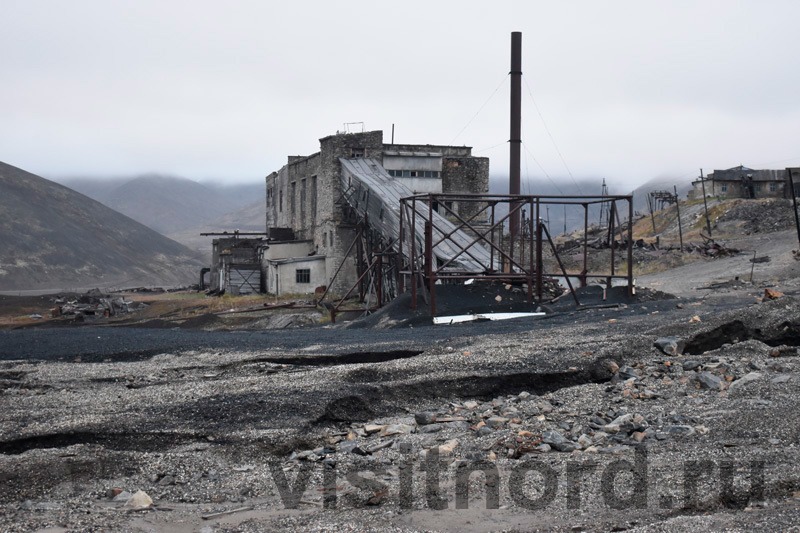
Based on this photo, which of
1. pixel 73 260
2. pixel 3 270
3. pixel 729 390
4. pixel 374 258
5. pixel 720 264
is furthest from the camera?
pixel 73 260

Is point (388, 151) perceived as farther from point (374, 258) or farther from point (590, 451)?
point (590, 451)

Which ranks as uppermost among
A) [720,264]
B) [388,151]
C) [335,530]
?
[388,151]

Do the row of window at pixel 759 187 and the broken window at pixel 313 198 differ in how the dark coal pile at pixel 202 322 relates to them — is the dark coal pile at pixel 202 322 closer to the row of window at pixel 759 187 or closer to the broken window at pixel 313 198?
the broken window at pixel 313 198

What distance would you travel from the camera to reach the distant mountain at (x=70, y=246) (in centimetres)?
6794

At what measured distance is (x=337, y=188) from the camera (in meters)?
32.2

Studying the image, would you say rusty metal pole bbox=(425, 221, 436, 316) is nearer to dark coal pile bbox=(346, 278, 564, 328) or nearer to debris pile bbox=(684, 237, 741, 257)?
dark coal pile bbox=(346, 278, 564, 328)

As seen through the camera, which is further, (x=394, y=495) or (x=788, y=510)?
(x=394, y=495)

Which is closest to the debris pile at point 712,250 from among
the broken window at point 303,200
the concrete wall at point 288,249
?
the concrete wall at point 288,249

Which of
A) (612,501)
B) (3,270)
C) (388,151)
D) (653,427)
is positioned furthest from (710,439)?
(3,270)

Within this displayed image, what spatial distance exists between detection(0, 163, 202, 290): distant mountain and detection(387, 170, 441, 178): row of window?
139ft

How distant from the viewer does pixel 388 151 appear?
114 feet

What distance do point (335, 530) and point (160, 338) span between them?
10.9 meters

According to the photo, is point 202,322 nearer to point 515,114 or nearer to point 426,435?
point 515,114

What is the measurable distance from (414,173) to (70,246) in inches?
2057
